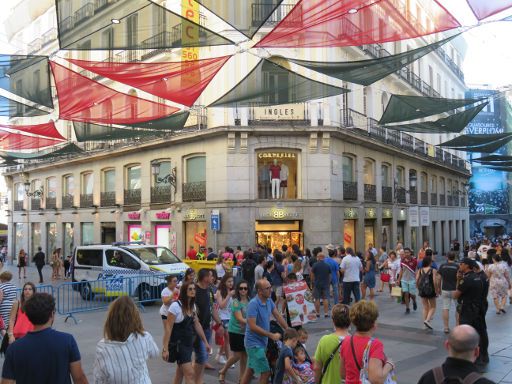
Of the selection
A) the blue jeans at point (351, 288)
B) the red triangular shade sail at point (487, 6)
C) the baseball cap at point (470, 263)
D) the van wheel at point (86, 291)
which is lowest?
the van wheel at point (86, 291)

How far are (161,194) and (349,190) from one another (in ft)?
32.9

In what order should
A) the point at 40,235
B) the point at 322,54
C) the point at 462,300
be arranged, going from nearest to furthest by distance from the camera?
the point at 462,300 < the point at 322,54 < the point at 40,235

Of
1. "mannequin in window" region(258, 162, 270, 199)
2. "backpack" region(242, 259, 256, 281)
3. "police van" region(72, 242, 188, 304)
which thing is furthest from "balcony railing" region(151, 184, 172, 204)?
"backpack" region(242, 259, 256, 281)

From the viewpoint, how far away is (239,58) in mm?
23828

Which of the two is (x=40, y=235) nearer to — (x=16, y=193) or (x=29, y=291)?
(x=16, y=193)

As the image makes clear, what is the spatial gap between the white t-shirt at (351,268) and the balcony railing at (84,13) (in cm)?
826

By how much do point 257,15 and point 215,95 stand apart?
1365cm

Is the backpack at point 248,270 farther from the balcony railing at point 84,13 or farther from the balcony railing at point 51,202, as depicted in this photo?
the balcony railing at point 51,202

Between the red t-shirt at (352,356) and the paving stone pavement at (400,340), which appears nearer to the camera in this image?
the red t-shirt at (352,356)

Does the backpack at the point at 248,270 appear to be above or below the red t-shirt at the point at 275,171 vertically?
below

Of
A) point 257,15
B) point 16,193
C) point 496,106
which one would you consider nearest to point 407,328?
point 257,15

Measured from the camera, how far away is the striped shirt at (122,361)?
4095 millimetres

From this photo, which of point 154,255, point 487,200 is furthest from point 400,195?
point 487,200

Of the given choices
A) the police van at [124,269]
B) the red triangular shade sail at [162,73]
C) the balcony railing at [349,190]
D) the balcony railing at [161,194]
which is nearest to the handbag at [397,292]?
→ the police van at [124,269]
